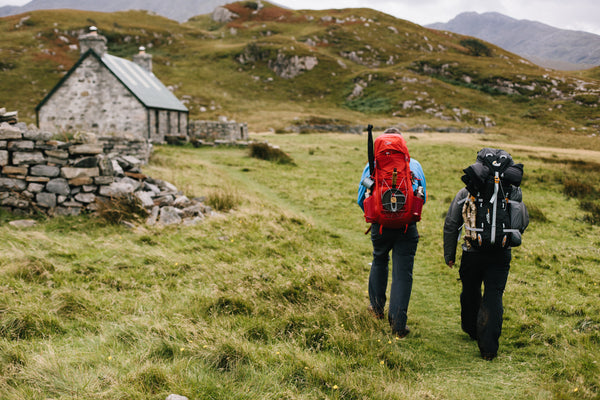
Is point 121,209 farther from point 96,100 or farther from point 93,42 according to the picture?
point 93,42

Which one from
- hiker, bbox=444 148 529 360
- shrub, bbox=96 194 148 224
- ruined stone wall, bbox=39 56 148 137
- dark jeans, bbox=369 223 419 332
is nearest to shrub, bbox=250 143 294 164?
ruined stone wall, bbox=39 56 148 137

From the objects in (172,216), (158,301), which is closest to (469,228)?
(158,301)

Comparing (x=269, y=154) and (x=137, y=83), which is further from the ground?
(x=137, y=83)

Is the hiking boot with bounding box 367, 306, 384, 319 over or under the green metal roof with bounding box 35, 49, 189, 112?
under

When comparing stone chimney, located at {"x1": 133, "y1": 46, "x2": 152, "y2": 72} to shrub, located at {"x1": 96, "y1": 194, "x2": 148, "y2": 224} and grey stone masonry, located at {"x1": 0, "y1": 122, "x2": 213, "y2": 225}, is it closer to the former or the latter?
grey stone masonry, located at {"x1": 0, "y1": 122, "x2": 213, "y2": 225}

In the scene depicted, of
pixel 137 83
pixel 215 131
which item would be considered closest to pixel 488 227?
pixel 137 83

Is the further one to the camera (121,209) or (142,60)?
(142,60)

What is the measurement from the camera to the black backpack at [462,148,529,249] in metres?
4.18

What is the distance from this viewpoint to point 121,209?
930 centimetres

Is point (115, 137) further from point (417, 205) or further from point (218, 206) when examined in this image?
point (417, 205)

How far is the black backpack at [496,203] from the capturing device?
4.18m

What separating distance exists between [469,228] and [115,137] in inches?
683

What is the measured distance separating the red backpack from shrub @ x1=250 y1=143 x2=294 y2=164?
16601 mm

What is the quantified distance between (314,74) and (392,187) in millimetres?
80113
